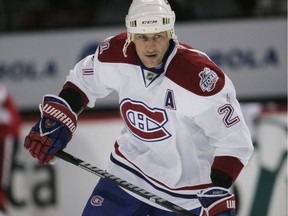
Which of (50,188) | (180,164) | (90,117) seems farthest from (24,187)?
(180,164)

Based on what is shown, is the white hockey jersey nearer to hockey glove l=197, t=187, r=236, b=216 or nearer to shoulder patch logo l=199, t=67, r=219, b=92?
shoulder patch logo l=199, t=67, r=219, b=92

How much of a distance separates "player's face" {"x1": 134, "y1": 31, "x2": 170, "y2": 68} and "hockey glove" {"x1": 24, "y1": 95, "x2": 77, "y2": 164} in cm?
41

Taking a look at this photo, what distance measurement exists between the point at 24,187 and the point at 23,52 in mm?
1379

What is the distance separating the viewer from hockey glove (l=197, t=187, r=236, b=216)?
3355mm

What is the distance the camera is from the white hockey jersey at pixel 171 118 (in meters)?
3.43

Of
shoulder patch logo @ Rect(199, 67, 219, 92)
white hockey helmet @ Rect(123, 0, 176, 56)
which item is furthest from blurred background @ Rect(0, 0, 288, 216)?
shoulder patch logo @ Rect(199, 67, 219, 92)

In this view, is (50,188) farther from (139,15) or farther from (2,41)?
(139,15)

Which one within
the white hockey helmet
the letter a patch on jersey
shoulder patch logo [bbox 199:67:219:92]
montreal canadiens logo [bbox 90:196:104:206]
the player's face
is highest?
the white hockey helmet

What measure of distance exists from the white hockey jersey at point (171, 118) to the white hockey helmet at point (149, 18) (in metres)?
0.11

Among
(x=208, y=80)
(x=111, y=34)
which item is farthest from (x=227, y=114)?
(x=111, y=34)

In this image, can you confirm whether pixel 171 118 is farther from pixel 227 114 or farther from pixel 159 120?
pixel 227 114

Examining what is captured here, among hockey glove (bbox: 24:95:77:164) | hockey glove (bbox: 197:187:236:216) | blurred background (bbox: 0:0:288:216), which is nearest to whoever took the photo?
hockey glove (bbox: 197:187:236:216)

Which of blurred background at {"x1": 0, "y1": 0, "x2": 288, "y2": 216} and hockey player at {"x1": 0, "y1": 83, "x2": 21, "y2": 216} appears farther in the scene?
blurred background at {"x1": 0, "y1": 0, "x2": 288, "y2": 216}

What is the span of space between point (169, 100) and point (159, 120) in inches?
3.6
